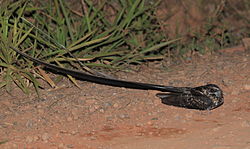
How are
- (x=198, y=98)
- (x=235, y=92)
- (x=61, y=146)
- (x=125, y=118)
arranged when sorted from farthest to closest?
(x=235, y=92)
(x=198, y=98)
(x=125, y=118)
(x=61, y=146)

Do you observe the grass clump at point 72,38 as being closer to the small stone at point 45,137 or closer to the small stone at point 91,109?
the small stone at point 91,109

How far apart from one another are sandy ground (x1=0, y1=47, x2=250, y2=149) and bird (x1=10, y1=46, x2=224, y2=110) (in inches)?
1.6

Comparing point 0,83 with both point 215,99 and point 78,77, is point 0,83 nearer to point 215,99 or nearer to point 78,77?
point 78,77

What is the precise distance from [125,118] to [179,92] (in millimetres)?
425

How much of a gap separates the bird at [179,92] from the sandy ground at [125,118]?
4 centimetres

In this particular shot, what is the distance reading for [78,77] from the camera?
10.8 ft

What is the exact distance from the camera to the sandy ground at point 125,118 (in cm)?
248

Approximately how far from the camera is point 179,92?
3.03 m

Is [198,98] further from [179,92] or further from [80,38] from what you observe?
[80,38]

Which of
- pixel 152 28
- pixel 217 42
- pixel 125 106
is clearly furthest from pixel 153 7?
pixel 125 106

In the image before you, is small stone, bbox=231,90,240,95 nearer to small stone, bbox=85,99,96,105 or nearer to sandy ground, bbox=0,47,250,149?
sandy ground, bbox=0,47,250,149

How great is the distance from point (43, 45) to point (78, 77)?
0.37 m

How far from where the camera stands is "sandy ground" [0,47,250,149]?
8.14ft

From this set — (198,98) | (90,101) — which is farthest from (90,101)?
(198,98)
